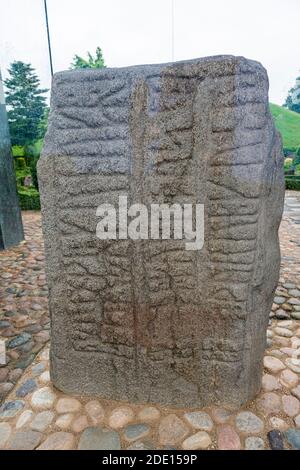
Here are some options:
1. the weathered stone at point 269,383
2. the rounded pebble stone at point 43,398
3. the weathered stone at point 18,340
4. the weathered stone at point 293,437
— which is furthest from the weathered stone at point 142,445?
the weathered stone at point 18,340

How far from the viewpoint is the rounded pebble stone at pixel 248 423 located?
1819mm

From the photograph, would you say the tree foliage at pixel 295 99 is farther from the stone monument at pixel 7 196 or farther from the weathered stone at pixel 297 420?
the weathered stone at pixel 297 420

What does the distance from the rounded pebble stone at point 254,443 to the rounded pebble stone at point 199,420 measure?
8.0 inches

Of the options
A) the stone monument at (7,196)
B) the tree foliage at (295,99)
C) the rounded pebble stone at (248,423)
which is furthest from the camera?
the tree foliage at (295,99)

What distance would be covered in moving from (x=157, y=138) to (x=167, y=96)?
20 centimetres

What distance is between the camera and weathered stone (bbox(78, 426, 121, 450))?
1754 mm

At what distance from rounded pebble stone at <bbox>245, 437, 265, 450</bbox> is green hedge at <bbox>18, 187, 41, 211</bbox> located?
9.03 metres

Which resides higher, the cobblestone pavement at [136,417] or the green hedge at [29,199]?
the green hedge at [29,199]

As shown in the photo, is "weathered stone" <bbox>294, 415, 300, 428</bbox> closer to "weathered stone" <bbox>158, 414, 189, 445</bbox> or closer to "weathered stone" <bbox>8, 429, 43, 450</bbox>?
"weathered stone" <bbox>158, 414, 189, 445</bbox>

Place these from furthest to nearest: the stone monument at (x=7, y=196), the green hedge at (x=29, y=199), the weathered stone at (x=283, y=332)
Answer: the green hedge at (x=29, y=199) → the stone monument at (x=7, y=196) → the weathered stone at (x=283, y=332)

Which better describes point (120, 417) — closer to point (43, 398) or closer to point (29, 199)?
point (43, 398)

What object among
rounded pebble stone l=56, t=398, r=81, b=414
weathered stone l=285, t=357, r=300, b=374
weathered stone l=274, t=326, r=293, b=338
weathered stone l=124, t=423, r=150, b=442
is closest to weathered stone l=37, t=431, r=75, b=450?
rounded pebble stone l=56, t=398, r=81, b=414

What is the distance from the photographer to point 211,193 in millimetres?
1656
